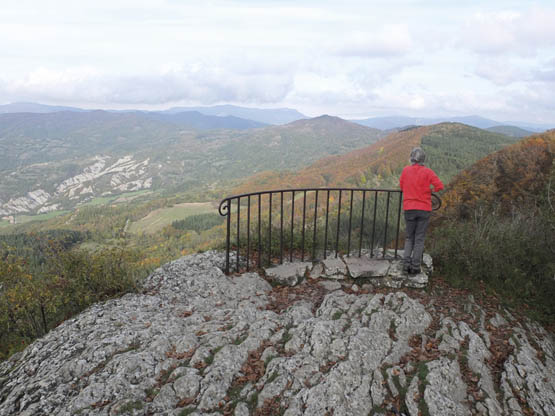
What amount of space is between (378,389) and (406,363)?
1.69 ft

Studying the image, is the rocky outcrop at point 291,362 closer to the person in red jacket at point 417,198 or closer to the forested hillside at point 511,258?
the forested hillside at point 511,258

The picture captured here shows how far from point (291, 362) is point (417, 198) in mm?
3244

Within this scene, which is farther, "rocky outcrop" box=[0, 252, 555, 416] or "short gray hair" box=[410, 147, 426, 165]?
"short gray hair" box=[410, 147, 426, 165]

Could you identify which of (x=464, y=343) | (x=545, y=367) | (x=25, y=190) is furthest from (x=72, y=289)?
(x=25, y=190)

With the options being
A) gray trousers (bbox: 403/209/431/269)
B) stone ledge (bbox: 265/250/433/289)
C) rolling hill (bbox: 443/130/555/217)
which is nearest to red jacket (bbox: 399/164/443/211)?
gray trousers (bbox: 403/209/431/269)

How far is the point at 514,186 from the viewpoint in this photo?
973 cm

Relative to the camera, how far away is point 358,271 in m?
5.66

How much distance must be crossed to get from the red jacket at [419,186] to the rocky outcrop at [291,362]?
145cm

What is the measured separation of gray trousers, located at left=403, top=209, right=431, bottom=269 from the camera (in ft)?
16.9

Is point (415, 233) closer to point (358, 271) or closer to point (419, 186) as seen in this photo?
point (419, 186)

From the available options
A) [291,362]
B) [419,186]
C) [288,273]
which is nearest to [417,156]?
[419,186]

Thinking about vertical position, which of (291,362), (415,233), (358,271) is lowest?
(358,271)

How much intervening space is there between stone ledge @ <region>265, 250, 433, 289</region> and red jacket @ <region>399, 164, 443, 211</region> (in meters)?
1.14

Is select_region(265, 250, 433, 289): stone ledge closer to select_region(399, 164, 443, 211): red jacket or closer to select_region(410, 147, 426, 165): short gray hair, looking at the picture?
select_region(399, 164, 443, 211): red jacket
